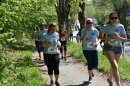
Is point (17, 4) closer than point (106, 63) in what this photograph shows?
Yes

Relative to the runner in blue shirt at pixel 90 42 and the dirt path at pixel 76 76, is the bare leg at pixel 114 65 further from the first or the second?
the dirt path at pixel 76 76

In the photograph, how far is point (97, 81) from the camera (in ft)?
27.4

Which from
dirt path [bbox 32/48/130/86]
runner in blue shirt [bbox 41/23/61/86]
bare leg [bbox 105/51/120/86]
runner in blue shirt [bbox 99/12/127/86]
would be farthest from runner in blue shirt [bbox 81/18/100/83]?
bare leg [bbox 105/51/120/86]

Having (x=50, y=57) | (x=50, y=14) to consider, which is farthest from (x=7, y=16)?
(x=50, y=14)

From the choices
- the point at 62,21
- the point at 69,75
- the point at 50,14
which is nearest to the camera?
the point at 69,75

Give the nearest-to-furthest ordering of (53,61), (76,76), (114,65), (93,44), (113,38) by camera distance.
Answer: (114,65) → (113,38) → (53,61) → (93,44) → (76,76)

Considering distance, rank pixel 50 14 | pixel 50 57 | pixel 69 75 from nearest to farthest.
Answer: pixel 50 57 → pixel 69 75 → pixel 50 14

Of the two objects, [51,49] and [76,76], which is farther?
[76,76]

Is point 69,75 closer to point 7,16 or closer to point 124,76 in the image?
point 124,76

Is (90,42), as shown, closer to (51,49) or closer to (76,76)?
(51,49)

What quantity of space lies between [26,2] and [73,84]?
3912mm

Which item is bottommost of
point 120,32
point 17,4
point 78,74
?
point 78,74

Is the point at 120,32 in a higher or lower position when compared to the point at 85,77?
higher

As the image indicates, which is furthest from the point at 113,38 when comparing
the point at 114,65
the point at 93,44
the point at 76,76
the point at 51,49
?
the point at 76,76
